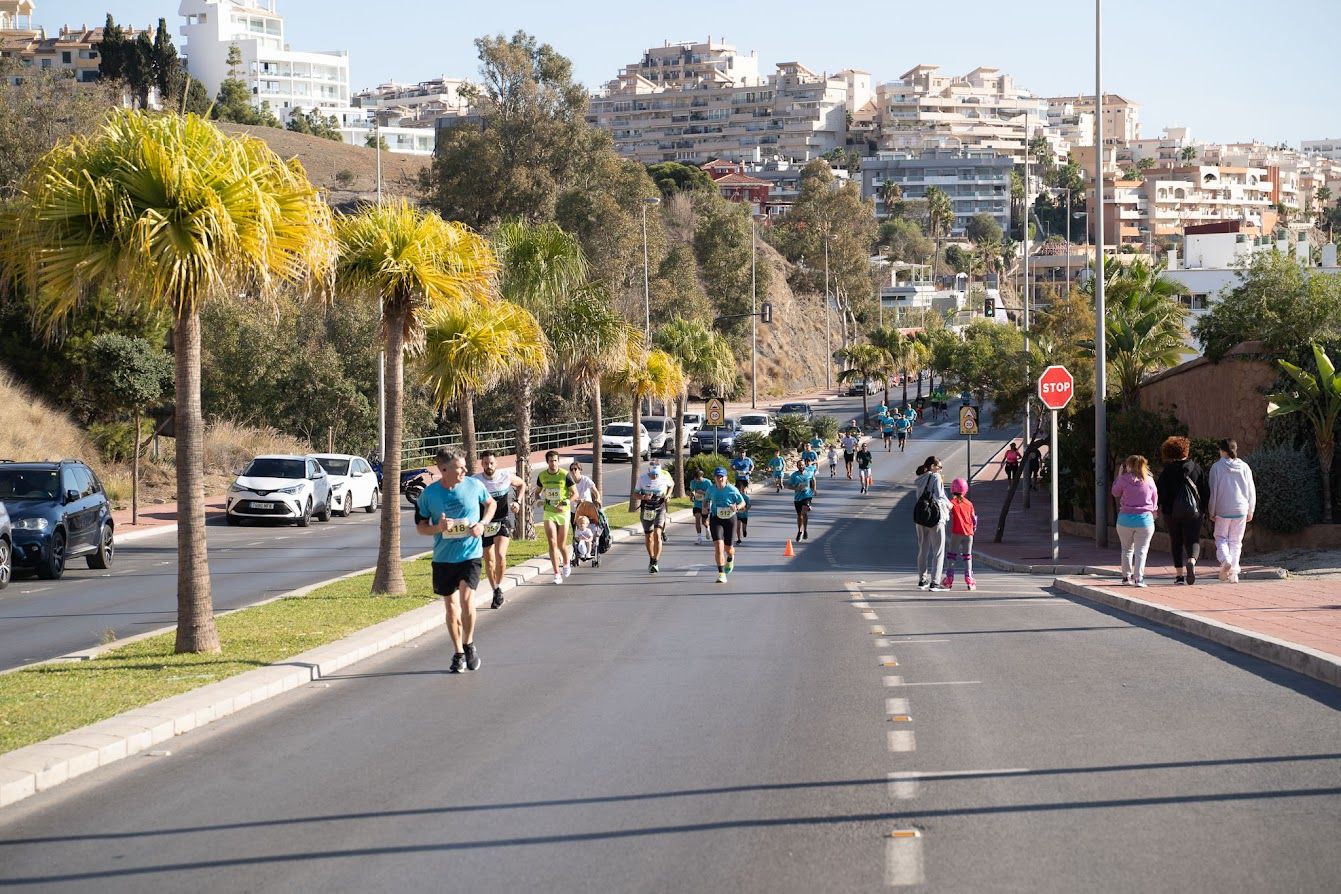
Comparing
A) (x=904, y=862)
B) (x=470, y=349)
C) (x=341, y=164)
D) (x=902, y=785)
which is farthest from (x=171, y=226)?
(x=341, y=164)

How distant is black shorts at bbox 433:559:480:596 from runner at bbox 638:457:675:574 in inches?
420

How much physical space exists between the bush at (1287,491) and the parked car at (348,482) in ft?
80.1

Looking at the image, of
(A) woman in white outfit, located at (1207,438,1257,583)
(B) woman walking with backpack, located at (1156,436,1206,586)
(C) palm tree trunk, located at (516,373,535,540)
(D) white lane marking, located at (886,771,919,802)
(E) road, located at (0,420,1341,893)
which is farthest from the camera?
(C) palm tree trunk, located at (516,373,535,540)

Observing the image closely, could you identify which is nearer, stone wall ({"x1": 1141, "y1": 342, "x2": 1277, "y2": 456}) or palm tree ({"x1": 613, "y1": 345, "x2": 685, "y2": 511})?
stone wall ({"x1": 1141, "y1": 342, "x2": 1277, "y2": 456})

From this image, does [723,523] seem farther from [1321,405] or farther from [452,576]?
[452,576]

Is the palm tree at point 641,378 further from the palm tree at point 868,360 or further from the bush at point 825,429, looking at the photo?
the palm tree at point 868,360

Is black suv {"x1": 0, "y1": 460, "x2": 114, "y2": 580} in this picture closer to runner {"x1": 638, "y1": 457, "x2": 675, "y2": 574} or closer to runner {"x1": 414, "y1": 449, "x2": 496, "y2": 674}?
runner {"x1": 638, "y1": 457, "x2": 675, "y2": 574}

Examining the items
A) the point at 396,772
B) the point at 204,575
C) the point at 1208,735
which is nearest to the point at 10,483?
the point at 204,575

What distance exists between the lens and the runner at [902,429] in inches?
2820

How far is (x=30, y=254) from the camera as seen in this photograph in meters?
12.6

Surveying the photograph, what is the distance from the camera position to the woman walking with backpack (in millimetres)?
18781

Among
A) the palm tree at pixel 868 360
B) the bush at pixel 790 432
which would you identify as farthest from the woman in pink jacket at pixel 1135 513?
the palm tree at pixel 868 360

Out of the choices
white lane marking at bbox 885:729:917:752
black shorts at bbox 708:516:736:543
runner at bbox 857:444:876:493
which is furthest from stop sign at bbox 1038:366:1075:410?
runner at bbox 857:444:876:493

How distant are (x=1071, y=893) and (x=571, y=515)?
17.5 m
